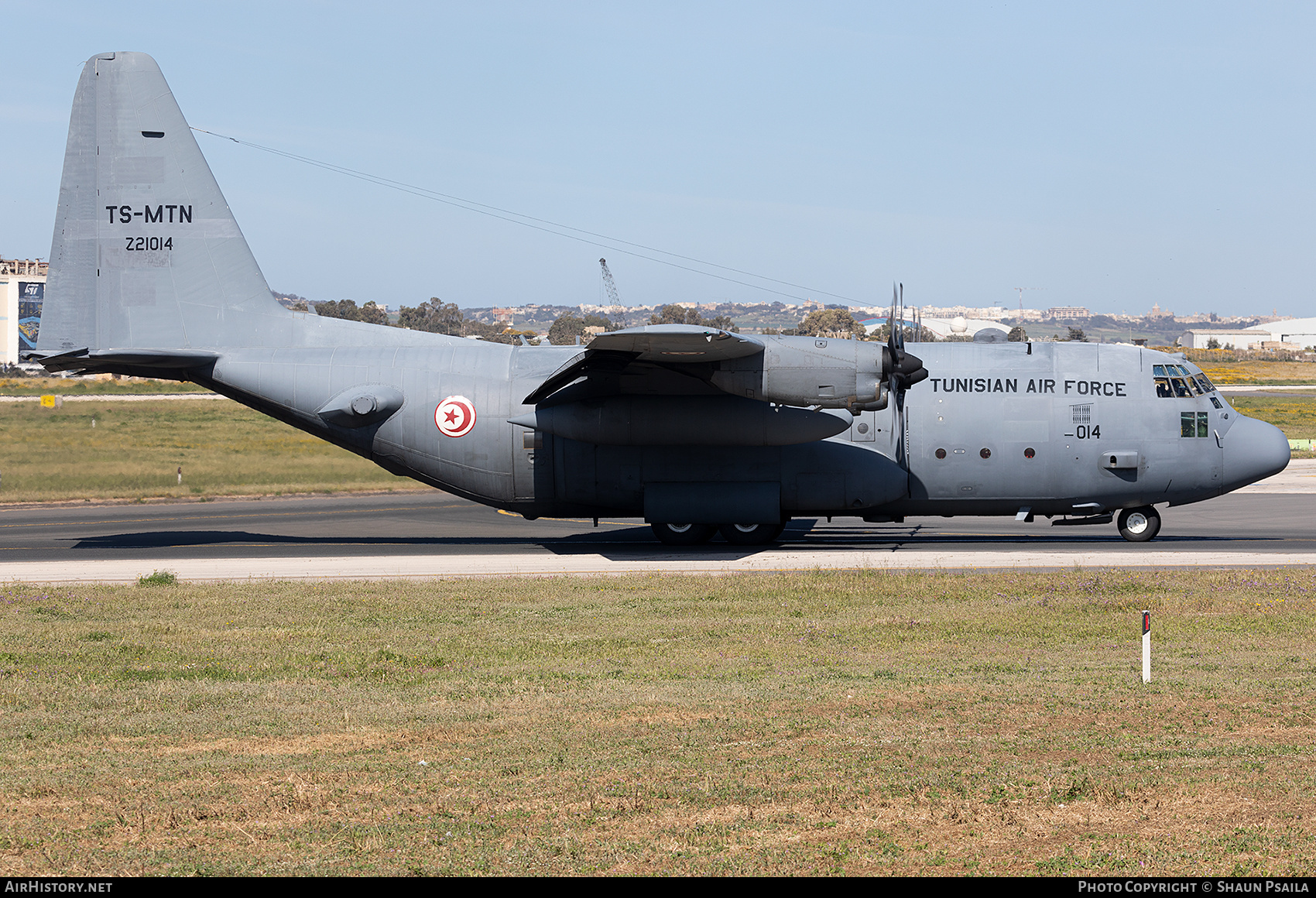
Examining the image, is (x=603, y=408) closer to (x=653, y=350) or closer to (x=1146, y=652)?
(x=653, y=350)

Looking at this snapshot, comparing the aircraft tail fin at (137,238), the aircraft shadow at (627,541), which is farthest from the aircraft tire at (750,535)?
the aircraft tail fin at (137,238)

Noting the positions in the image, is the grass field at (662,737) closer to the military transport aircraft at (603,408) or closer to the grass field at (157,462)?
the military transport aircraft at (603,408)

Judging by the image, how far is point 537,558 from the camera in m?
26.2

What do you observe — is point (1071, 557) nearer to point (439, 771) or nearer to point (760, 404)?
point (760, 404)

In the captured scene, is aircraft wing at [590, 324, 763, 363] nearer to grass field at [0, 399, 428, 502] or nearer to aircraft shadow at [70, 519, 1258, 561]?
aircraft shadow at [70, 519, 1258, 561]

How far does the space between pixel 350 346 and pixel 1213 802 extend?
2381 centimetres

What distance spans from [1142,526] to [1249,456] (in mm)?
2924

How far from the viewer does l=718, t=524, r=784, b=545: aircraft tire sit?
28.2 meters

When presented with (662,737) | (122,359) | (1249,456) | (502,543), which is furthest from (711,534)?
(662,737)

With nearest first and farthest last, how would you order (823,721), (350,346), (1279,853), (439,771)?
(1279,853) → (439,771) → (823,721) → (350,346)

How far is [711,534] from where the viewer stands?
2833cm

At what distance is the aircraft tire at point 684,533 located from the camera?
28188 millimetres

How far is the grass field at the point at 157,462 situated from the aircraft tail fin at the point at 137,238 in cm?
1404

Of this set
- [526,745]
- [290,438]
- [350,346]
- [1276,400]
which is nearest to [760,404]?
[350,346]
